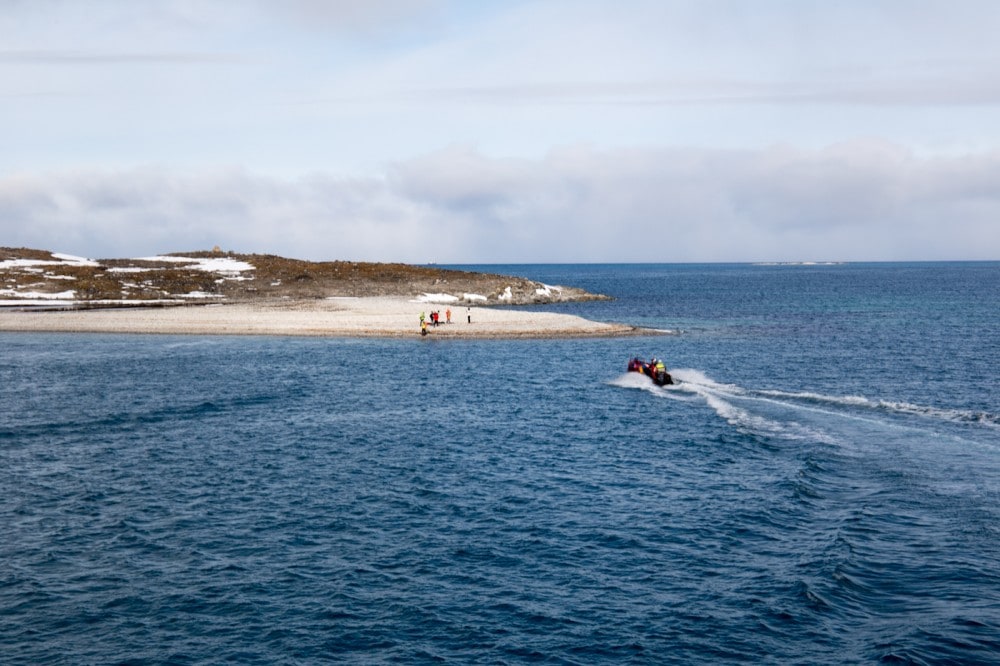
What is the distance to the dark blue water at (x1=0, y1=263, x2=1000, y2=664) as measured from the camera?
2012 cm

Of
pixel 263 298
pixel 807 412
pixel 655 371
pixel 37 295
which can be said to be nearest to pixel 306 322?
pixel 263 298

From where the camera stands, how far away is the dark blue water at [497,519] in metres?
20.1

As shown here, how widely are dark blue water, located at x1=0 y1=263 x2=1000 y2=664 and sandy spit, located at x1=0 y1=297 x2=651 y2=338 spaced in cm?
2905

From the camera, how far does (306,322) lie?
93.0m

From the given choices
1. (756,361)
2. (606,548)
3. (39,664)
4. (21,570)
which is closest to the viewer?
(39,664)

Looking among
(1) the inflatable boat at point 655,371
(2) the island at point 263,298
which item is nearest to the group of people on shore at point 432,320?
(2) the island at point 263,298

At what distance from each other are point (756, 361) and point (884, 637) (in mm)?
48860

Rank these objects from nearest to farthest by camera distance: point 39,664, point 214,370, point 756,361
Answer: point 39,664 → point 214,370 → point 756,361

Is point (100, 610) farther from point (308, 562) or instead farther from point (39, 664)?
point (308, 562)

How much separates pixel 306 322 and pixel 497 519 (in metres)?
68.5

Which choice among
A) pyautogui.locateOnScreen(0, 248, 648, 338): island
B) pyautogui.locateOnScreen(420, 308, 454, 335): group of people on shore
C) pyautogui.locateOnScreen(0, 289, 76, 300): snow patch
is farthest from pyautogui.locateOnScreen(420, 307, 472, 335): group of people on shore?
pyautogui.locateOnScreen(0, 289, 76, 300): snow patch

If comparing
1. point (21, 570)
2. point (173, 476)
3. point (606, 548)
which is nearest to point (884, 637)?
point (606, 548)

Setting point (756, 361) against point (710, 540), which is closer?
point (710, 540)

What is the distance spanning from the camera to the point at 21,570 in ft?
76.0
